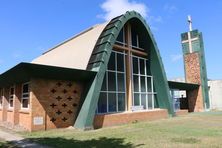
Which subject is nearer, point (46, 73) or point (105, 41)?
point (46, 73)

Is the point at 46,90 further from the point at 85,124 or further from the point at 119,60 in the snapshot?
the point at 119,60

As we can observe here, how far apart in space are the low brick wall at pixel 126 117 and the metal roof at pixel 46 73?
3036 millimetres

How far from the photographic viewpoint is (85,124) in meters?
15.3

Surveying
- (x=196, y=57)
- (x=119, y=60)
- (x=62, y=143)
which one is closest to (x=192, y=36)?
(x=196, y=57)

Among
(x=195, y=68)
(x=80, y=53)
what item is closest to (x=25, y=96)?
(x=80, y=53)

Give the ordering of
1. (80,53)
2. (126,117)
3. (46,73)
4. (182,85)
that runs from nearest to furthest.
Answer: (46,73)
(126,117)
(80,53)
(182,85)

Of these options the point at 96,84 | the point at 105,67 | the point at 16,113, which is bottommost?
the point at 16,113

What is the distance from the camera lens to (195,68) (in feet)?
103

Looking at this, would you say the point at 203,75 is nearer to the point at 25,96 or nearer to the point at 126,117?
the point at 126,117

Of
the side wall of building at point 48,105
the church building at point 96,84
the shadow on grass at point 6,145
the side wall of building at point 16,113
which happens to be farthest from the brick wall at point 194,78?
the shadow on grass at point 6,145

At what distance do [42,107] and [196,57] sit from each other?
23.4 meters

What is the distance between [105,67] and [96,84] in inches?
62.4

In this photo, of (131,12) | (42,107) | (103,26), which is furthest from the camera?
(131,12)

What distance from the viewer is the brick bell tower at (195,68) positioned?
30.5 metres
